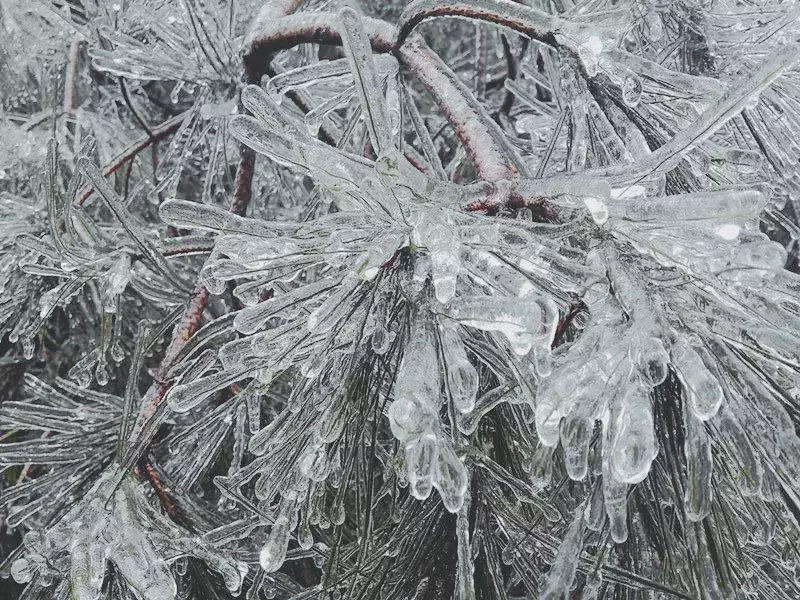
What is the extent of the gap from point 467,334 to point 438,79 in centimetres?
40

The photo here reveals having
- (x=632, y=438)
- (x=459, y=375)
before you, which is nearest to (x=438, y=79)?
(x=459, y=375)

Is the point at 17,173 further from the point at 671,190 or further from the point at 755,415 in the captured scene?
the point at 755,415

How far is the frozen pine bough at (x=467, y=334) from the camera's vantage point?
51 cm

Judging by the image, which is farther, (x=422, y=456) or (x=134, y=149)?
(x=134, y=149)

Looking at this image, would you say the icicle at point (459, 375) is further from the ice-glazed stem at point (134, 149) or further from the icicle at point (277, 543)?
the ice-glazed stem at point (134, 149)

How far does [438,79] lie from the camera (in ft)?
3.05

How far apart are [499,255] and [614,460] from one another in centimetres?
19

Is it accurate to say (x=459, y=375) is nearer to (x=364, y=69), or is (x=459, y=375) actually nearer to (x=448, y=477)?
(x=448, y=477)

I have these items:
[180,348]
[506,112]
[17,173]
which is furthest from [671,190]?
[17,173]

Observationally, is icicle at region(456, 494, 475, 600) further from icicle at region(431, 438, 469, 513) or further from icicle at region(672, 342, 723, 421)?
icicle at region(672, 342, 723, 421)

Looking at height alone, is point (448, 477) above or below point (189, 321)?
above

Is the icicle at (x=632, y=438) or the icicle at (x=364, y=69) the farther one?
the icicle at (x=364, y=69)

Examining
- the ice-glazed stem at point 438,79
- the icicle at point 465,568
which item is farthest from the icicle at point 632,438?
the ice-glazed stem at point 438,79

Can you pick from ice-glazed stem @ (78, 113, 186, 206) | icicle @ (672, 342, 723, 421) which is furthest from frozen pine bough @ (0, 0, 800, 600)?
ice-glazed stem @ (78, 113, 186, 206)
